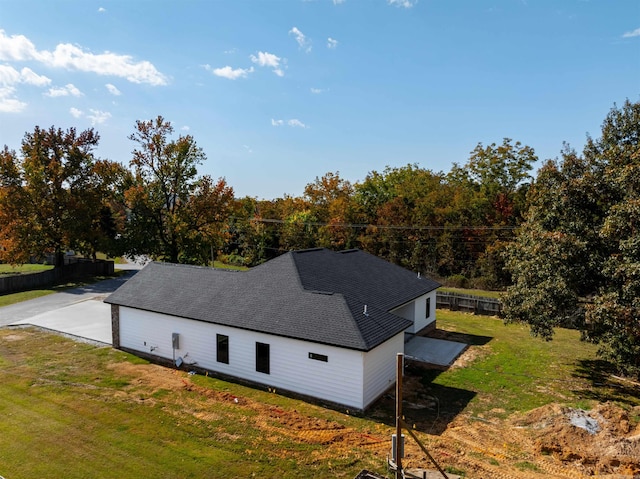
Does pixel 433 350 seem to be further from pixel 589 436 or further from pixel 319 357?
pixel 589 436

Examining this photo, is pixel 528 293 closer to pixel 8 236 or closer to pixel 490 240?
pixel 490 240

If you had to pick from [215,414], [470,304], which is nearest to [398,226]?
[470,304]

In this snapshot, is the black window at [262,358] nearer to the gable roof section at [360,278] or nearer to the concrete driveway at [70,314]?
the gable roof section at [360,278]

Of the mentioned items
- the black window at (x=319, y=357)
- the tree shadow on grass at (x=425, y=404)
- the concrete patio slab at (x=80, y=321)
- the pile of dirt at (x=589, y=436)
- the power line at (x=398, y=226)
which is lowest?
the tree shadow on grass at (x=425, y=404)

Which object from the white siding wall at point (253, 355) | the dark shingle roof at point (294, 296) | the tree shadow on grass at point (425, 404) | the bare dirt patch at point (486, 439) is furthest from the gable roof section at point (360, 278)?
the bare dirt patch at point (486, 439)

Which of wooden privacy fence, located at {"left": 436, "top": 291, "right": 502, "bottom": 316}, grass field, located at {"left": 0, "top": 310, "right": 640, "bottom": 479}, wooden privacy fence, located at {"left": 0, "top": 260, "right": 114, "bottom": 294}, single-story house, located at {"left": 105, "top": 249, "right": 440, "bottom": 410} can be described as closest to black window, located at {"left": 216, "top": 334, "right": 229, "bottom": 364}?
single-story house, located at {"left": 105, "top": 249, "right": 440, "bottom": 410}

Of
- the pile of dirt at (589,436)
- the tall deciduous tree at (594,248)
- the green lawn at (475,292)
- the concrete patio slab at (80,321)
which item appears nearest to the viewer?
the pile of dirt at (589,436)

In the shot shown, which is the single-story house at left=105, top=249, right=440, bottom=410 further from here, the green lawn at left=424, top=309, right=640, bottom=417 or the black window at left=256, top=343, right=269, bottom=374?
the green lawn at left=424, top=309, right=640, bottom=417
